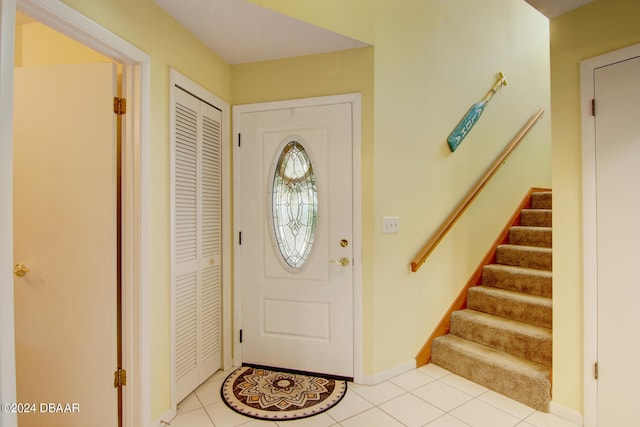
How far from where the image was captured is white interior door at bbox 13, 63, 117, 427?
1646mm

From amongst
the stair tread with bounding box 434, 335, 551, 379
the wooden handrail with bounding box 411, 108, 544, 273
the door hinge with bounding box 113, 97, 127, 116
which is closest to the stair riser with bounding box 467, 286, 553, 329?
the stair tread with bounding box 434, 335, 551, 379

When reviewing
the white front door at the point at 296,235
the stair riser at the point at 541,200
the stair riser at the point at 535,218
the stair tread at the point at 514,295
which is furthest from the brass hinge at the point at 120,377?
the stair riser at the point at 541,200

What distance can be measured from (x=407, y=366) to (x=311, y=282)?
988 millimetres

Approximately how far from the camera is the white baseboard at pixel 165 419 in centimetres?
178

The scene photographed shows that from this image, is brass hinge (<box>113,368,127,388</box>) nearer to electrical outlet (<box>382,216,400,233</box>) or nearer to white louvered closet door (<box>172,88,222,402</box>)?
white louvered closet door (<box>172,88,222,402</box>)

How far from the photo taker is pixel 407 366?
2.44 metres

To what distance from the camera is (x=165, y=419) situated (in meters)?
1.84

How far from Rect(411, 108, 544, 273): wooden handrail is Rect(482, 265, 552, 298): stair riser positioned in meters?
0.68

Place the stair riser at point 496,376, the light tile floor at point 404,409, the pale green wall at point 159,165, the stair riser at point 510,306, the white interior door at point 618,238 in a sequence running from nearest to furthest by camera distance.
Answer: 1. the white interior door at point 618,238
2. the pale green wall at point 159,165
3. the light tile floor at point 404,409
4. the stair riser at point 496,376
5. the stair riser at point 510,306

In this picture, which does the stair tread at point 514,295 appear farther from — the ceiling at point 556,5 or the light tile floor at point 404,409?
the ceiling at point 556,5

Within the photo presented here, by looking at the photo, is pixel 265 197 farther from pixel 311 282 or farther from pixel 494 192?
pixel 494 192

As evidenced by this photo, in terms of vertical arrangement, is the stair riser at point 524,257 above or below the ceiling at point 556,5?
below

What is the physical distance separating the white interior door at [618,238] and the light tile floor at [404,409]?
1.18ft

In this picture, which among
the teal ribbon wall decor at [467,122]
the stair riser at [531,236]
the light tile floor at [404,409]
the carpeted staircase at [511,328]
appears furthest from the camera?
the stair riser at [531,236]
